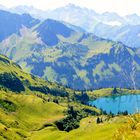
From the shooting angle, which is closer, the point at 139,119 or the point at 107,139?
the point at 139,119

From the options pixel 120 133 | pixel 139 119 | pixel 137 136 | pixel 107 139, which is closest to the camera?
pixel 137 136

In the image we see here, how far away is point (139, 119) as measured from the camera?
113562 millimetres

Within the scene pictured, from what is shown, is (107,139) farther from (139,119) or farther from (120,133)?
(120,133)

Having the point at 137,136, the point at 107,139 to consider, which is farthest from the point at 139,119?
the point at 107,139

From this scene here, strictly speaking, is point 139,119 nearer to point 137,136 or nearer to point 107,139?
point 137,136

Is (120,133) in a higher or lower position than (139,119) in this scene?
lower

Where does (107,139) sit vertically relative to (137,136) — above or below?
above

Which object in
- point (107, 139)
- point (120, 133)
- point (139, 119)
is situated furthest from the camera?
point (107, 139)

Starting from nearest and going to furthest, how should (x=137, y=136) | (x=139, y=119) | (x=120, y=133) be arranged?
(x=137, y=136) → (x=120, y=133) → (x=139, y=119)

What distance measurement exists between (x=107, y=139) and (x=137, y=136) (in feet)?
381

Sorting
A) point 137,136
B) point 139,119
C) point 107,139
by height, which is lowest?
point 137,136

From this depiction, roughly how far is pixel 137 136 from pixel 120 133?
1270cm

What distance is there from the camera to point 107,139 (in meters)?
199

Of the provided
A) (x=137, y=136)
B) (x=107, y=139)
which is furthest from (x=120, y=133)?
(x=107, y=139)
